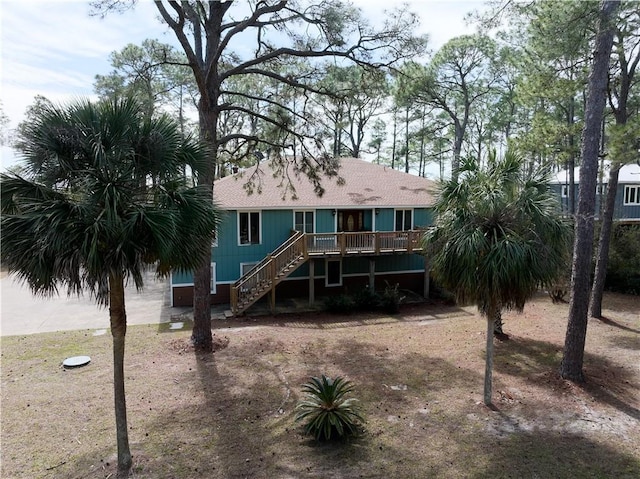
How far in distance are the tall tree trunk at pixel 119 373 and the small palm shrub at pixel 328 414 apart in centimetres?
253

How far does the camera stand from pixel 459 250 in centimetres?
737

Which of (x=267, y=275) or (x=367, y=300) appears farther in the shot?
(x=367, y=300)

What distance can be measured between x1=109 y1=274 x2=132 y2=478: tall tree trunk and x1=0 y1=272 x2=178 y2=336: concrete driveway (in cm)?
668

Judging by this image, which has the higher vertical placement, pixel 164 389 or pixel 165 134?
pixel 165 134

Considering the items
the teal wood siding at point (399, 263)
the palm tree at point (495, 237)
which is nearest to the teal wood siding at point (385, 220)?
the teal wood siding at point (399, 263)

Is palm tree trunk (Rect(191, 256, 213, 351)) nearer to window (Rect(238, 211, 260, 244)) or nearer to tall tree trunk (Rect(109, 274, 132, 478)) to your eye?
tall tree trunk (Rect(109, 274, 132, 478))

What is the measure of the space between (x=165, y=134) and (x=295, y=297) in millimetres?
12668

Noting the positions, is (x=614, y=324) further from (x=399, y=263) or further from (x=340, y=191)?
(x=340, y=191)

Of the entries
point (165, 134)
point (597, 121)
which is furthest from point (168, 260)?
point (597, 121)

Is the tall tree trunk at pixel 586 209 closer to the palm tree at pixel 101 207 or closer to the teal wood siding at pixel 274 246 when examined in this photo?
the palm tree at pixel 101 207

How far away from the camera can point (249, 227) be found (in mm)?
16859

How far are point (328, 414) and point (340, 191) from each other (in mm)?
13353

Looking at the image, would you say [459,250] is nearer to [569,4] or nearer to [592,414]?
[592,414]

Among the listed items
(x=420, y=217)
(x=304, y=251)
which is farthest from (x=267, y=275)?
(x=420, y=217)
